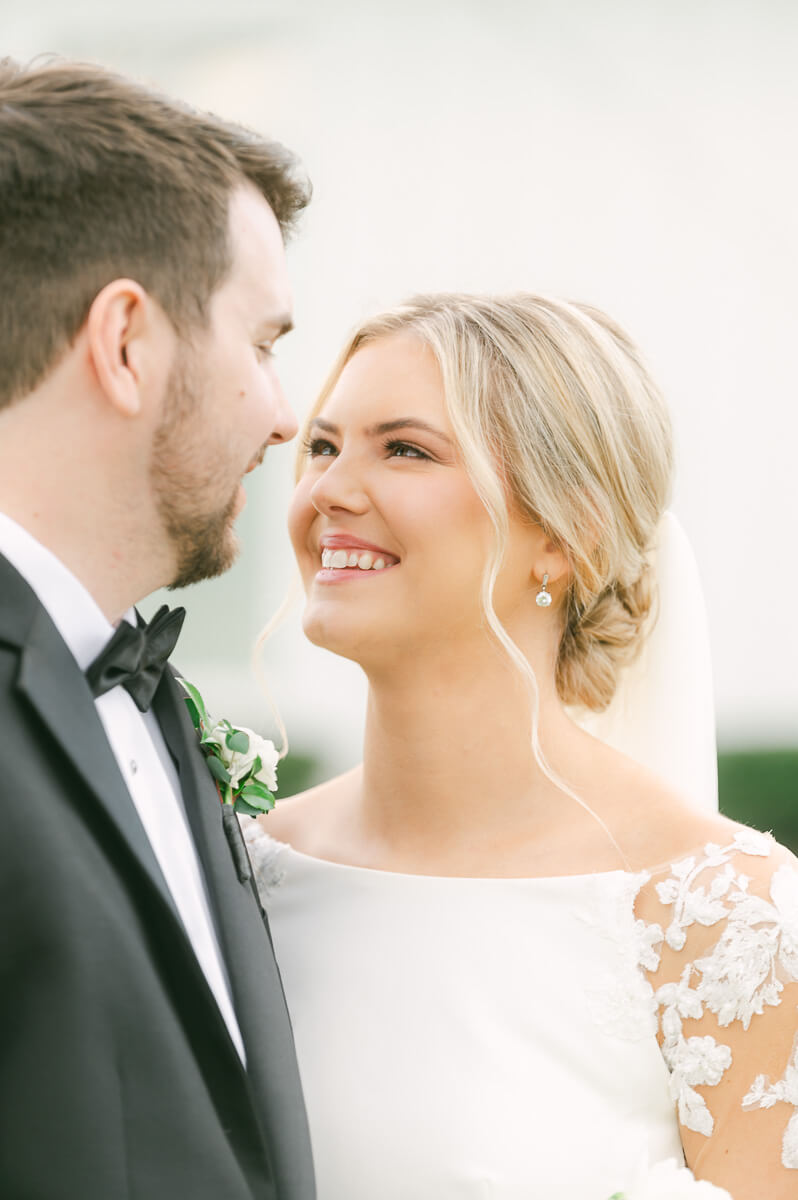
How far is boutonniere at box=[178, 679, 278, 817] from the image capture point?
2.52m

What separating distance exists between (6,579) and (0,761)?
0.92 ft

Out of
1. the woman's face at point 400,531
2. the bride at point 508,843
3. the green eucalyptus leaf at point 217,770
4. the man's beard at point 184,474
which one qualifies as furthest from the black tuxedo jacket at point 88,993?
the woman's face at point 400,531

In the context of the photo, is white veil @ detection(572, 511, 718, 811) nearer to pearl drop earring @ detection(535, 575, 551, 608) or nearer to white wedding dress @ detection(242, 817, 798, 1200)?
pearl drop earring @ detection(535, 575, 551, 608)

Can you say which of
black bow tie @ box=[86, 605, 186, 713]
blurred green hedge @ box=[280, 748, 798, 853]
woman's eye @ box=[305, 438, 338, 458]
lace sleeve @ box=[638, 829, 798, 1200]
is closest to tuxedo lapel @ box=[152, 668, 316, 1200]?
black bow tie @ box=[86, 605, 186, 713]

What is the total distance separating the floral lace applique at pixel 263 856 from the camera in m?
3.13

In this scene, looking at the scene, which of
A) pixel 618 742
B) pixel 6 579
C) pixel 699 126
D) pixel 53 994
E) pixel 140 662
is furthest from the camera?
pixel 699 126

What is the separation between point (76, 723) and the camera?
72.3 inches

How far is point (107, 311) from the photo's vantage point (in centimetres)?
198

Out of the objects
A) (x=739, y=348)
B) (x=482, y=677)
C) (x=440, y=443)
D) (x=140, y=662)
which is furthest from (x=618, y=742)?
(x=739, y=348)

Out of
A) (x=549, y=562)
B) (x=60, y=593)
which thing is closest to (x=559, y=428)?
(x=549, y=562)

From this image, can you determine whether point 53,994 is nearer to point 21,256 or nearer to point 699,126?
point 21,256

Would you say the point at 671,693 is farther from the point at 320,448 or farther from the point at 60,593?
the point at 60,593

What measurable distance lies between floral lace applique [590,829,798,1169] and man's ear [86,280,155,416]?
59.9 inches

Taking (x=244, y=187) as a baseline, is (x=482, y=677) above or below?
below
